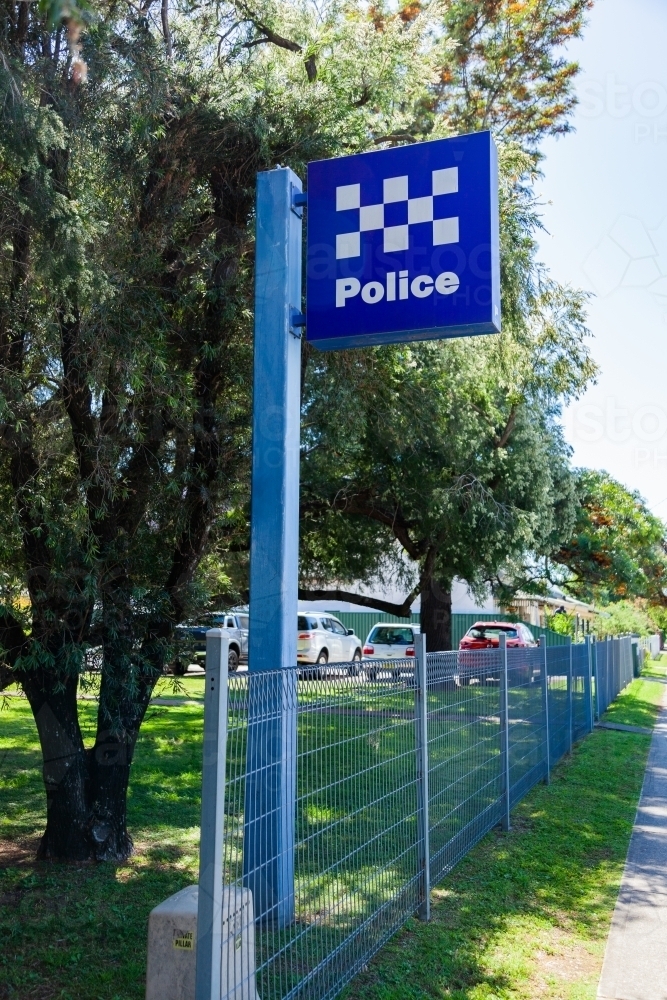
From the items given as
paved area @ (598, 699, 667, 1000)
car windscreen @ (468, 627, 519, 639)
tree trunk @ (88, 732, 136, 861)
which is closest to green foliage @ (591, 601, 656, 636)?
car windscreen @ (468, 627, 519, 639)

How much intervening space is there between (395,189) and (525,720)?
5527 millimetres

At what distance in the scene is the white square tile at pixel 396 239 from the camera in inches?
220

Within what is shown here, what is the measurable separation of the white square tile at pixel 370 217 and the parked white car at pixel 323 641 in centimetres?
1869

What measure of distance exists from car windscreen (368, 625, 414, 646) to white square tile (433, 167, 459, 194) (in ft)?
66.6

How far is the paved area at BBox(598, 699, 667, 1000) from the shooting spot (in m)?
4.76

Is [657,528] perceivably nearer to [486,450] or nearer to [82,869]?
[486,450]

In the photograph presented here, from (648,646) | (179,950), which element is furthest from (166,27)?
(648,646)

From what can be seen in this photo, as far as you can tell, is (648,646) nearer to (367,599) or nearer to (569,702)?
(367,599)

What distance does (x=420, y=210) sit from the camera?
562cm

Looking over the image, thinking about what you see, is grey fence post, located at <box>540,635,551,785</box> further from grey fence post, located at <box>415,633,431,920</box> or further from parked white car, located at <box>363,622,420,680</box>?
parked white car, located at <box>363,622,420,680</box>

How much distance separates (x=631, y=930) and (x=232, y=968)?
10.9ft

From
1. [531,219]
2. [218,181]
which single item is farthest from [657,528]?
[218,181]

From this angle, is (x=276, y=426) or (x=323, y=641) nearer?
(x=276, y=426)

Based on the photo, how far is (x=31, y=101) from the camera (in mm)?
6109
